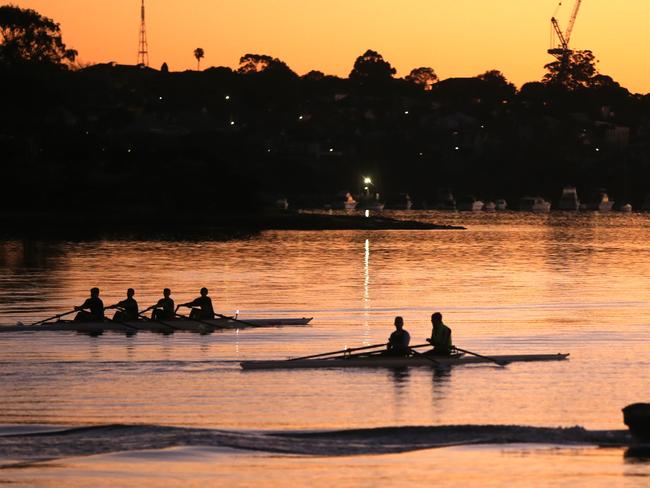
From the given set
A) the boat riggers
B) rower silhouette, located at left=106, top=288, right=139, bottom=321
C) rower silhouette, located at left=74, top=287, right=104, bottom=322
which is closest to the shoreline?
the boat riggers

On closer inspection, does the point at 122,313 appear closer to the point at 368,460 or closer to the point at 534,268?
the point at 368,460

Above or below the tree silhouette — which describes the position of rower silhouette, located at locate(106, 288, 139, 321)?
below

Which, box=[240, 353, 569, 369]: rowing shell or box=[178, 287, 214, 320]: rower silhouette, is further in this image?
box=[178, 287, 214, 320]: rower silhouette

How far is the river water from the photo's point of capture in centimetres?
3161

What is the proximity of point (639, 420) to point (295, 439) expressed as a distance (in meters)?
7.90

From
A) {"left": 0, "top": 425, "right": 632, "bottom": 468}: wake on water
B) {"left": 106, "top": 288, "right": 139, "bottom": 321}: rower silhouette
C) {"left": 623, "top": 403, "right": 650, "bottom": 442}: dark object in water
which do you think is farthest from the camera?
{"left": 106, "top": 288, "right": 139, "bottom": 321}: rower silhouette

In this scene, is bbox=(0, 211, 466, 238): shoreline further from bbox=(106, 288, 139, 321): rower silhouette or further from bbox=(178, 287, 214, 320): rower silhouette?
bbox=(106, 288, 139, 321): rower silhouette

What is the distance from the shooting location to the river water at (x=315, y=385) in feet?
104

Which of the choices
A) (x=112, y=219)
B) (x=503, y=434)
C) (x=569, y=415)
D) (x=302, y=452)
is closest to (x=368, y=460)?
(x=302, y=452)

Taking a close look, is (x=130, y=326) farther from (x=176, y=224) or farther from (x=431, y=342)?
(x=176, y=224)

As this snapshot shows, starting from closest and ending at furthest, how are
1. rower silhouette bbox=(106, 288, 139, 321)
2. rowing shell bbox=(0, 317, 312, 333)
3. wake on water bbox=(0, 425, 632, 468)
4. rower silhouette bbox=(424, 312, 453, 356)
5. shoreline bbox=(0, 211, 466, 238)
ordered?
wake on water bbox=(0, 425, 632, 468) → rower silhouette bbox=(424, 312, 453, 356) → rowing shell bbox=(0, 317, 312, 333) → rower silhouette bbox=(106, 288, 139, 321) → shoreline bbox=(0, 211, 466, 238)

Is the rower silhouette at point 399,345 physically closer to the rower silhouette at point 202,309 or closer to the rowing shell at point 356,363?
the rowing shell at point 356,363

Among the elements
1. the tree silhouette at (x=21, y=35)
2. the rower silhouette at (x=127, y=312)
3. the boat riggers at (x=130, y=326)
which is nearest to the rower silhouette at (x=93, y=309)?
the boat riggers at (x=130, y=326)

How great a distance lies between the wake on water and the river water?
10 centimetres
